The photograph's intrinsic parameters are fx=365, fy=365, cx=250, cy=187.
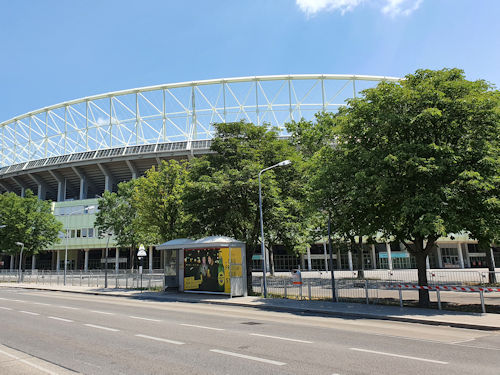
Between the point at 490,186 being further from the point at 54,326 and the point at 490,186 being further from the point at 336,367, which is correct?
the point at 54,326

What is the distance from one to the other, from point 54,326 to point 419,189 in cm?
1508

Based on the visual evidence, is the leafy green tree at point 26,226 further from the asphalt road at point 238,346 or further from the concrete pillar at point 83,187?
the asphalt road at point 238,346

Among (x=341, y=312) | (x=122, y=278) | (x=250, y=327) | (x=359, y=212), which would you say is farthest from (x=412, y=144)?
(x=122, y=278)

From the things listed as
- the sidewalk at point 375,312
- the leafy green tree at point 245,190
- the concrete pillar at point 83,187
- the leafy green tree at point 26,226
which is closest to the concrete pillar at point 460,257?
the leafy green tree at point 245,190

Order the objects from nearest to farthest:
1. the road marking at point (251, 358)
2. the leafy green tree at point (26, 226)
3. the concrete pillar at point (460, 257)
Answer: the road marking at point (251, 358) → the leafy green tree at point (26, 226) → the concrete pillar at point (460, 257)

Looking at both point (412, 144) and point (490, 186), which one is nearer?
point (490, 186)

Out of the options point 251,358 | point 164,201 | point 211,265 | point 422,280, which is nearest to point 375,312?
point 422,280

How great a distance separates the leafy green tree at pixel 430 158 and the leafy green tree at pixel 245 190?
7.07 metres

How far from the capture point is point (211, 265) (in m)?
24.0

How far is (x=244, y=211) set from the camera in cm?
2495

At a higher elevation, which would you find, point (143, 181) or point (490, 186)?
point (143, 181)

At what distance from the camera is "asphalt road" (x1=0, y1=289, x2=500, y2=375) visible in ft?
23.2

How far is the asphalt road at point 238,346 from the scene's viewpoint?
7.06 meters

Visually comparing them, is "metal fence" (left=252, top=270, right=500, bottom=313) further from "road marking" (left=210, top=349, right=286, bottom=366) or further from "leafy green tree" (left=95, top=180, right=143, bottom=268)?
"leafy green tree" (left=95, top=180, right=143, bottom=268)
